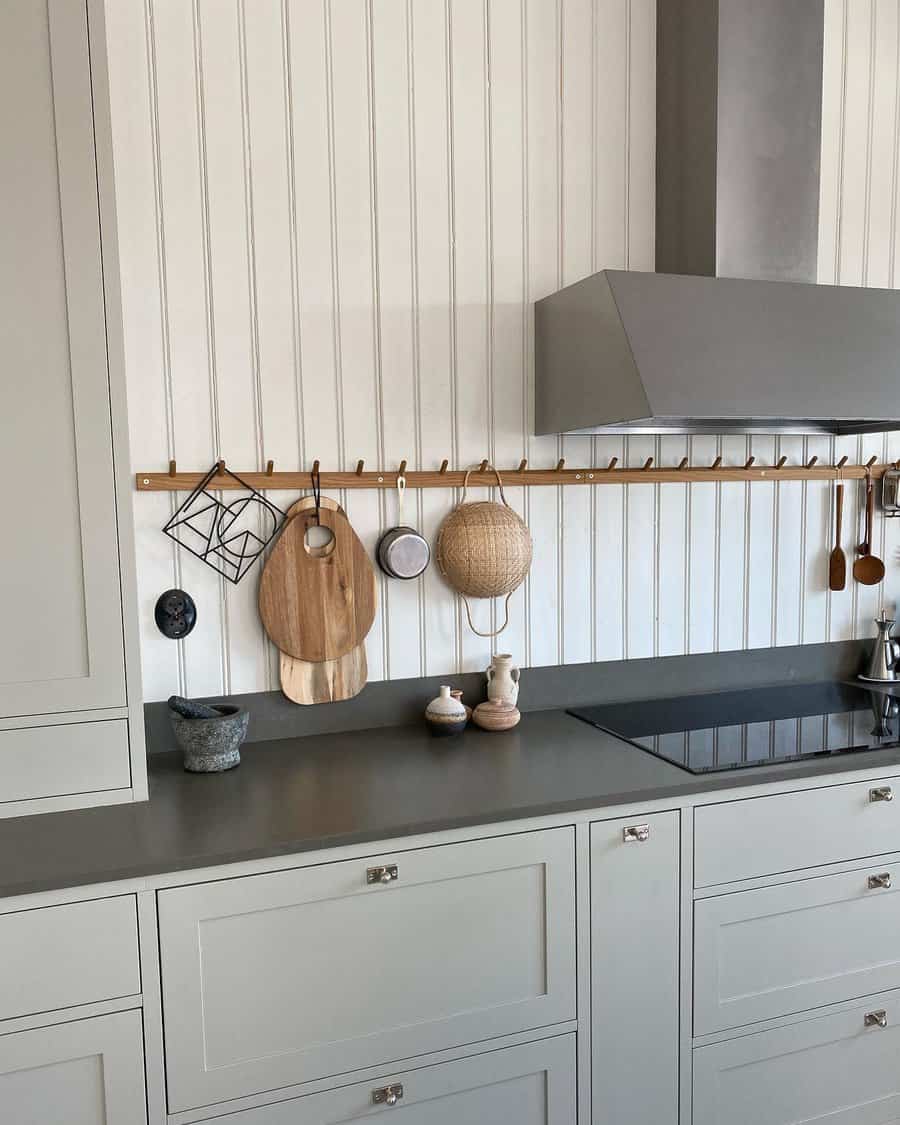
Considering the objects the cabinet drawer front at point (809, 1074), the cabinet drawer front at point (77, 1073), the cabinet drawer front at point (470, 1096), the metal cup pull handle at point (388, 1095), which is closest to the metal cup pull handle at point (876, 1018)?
the cabinet drawer front at point (809, 1074)

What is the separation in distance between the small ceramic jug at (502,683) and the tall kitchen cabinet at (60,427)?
842 mm

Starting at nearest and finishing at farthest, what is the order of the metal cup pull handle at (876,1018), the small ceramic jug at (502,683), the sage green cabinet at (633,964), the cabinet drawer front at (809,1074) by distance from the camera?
the sage green cabinet at (633,964) < the cabinet drawer front at (809,1074) < the metal cup pull handle at (876,1018) < the small ceramic jug at (502,683)

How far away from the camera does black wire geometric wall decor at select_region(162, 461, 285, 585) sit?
200 centimetres

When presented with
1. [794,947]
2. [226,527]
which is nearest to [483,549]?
[226,527]

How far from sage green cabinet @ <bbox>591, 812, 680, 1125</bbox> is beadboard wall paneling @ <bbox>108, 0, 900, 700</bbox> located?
659mm

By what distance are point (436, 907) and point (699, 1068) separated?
67 centimetres

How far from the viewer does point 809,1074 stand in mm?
1952

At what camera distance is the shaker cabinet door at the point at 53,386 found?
5.08 ft

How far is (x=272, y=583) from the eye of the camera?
2051mm

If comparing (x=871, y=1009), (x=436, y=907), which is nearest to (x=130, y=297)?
(x=436, y=907)

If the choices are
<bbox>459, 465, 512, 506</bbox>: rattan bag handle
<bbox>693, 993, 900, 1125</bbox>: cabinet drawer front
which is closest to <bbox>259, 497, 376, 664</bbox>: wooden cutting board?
<bbox>459, 465, 512, 506</bbox>: rattan bag handle

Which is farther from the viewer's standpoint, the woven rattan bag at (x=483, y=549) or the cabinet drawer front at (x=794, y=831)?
the woven rattan bag at (x=483, y=549)

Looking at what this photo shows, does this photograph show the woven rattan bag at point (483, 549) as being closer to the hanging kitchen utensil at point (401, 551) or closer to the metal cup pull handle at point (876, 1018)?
the hanging kitchen utensil at point (401, 551)

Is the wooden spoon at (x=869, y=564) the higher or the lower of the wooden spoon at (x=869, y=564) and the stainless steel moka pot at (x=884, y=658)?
the higher
